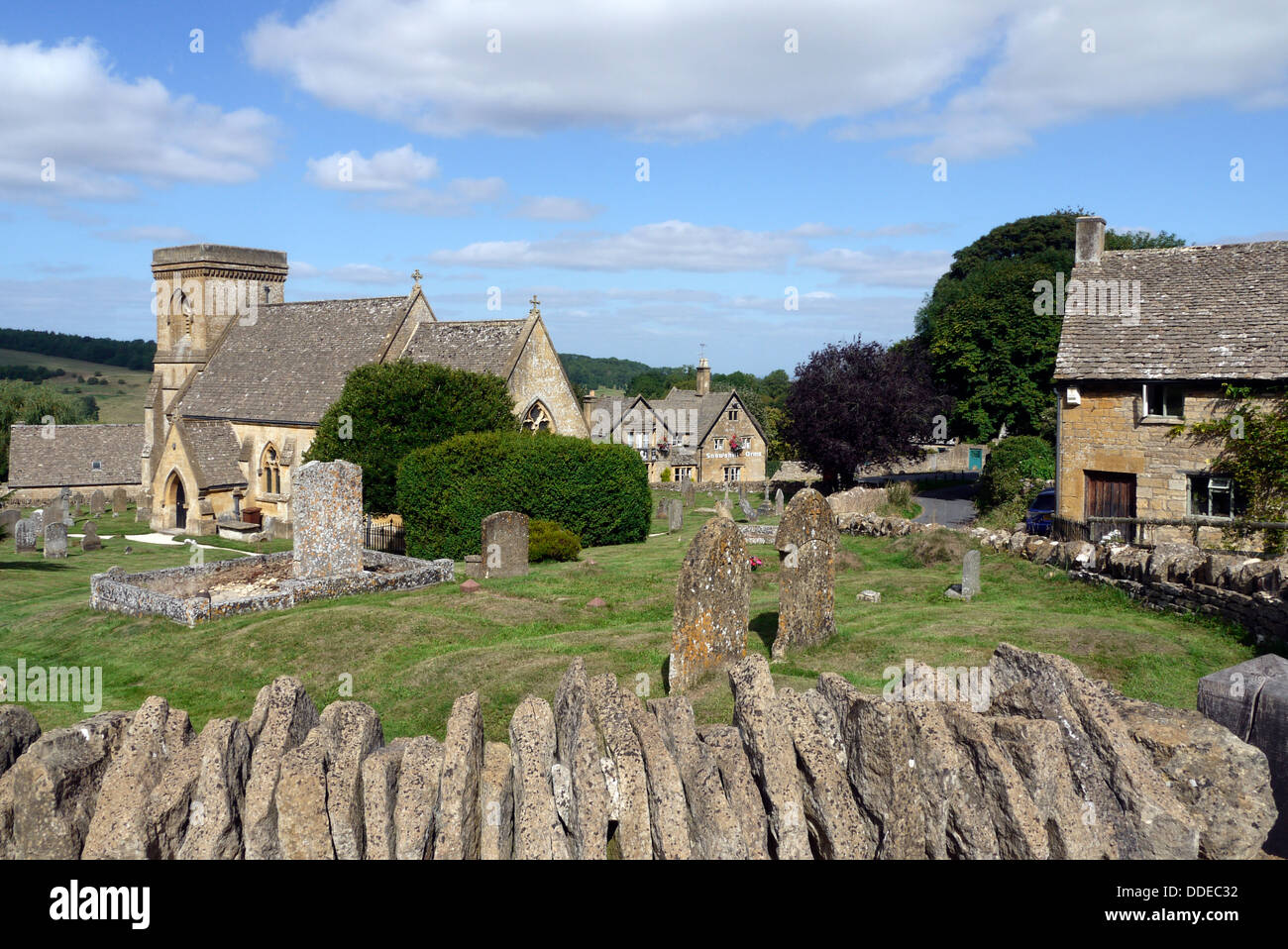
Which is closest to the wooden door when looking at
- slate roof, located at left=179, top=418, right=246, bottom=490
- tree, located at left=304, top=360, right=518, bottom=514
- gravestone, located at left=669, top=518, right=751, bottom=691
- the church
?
gravestone, located at left=669, top=518, right=751, bottom=691

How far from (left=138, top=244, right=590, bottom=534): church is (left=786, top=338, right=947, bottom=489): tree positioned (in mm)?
11534

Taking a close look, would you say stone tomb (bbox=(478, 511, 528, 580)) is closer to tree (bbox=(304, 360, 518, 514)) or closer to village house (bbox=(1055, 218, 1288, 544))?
tree (bbox=(304, 360, 518, 514))

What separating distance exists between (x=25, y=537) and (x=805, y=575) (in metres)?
29.8

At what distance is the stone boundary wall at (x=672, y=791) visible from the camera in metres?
A: 5.29

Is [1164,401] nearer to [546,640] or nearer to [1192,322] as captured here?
[1192,322]

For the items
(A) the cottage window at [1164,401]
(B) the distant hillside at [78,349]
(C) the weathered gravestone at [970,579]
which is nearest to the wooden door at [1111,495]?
(A) the cottage window at [1164,401]

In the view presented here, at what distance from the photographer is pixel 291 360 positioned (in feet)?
148

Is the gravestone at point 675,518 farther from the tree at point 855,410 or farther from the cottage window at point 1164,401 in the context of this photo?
the cottage window at point 1164,401

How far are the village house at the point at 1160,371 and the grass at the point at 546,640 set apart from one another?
672 centimetres

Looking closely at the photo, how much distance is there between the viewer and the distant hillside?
173m

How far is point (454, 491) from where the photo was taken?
27.6 metres

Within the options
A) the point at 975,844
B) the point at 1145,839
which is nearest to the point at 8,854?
the point at 975,844

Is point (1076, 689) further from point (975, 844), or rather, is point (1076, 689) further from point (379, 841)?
point (379, 841)

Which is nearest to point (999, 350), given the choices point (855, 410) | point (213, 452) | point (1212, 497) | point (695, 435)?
point (855, 410)
